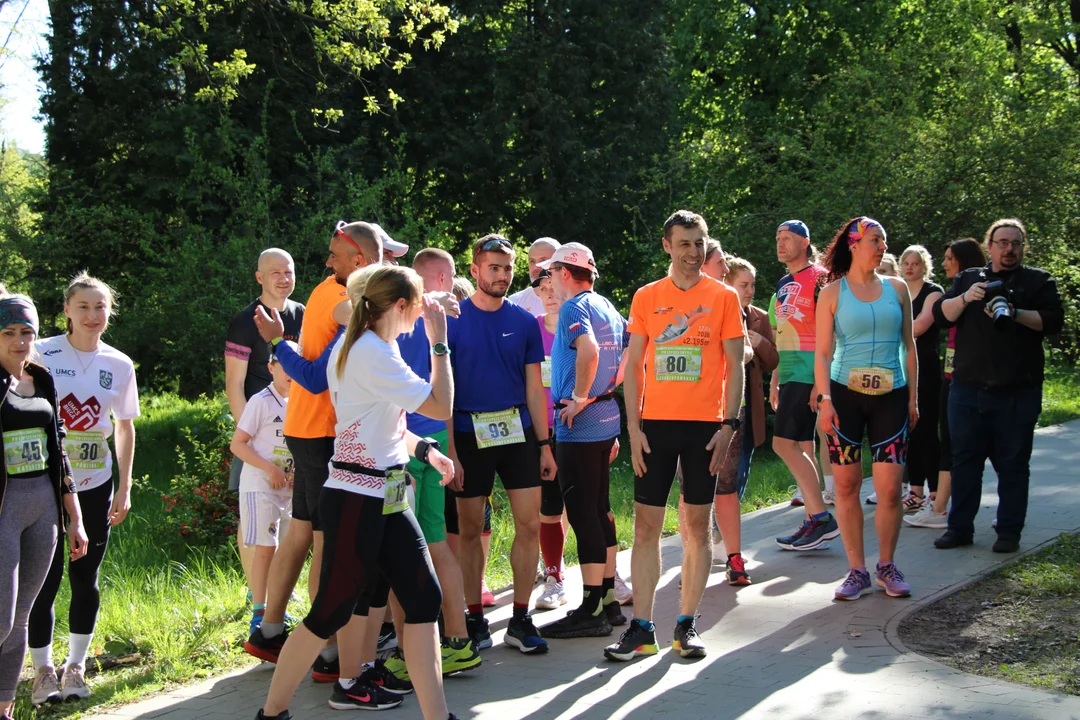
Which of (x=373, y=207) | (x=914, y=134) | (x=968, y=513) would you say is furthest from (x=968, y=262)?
(x=373, y=207)

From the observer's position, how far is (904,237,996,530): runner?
836 centimetres

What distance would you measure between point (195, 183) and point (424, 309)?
13147 mm

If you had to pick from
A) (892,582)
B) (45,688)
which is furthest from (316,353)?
(892,582)

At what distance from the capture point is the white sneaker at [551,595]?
264 inches

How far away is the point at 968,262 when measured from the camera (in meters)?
8.36

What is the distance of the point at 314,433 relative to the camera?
17.6 feet

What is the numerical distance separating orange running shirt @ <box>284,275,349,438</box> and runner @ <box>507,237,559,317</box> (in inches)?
91.6

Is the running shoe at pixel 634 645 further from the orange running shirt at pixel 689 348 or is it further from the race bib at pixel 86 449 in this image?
the race bib at pixel 86 449

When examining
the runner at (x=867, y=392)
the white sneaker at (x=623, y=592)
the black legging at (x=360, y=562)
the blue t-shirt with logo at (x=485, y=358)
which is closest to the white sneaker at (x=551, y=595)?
the white sneaker at (x=623, y=592)

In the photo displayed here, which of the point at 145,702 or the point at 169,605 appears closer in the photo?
the point at 145,702

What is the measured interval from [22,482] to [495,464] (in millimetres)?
2343

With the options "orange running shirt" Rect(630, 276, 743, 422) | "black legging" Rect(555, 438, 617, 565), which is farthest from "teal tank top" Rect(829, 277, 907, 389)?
"black legging" Rect(555, 438, 617, 565)

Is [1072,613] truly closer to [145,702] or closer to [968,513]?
[968,513]

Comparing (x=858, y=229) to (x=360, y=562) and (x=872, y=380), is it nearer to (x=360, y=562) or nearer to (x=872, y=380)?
(x=872, y=380)
